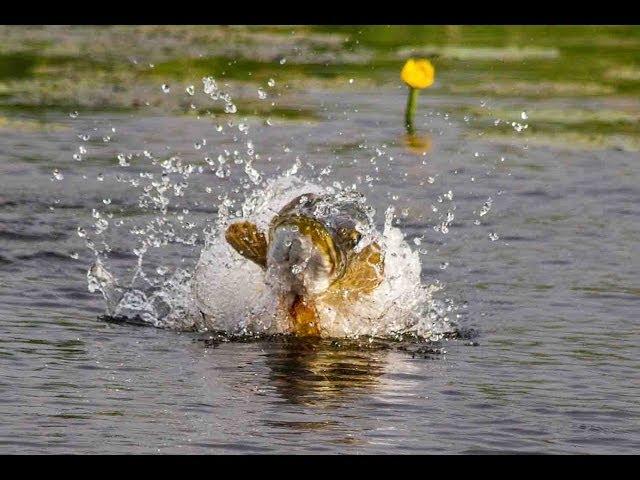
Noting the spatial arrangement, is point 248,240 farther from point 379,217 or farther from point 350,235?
point 379,217

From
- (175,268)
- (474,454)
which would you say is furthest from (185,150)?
(474,454)

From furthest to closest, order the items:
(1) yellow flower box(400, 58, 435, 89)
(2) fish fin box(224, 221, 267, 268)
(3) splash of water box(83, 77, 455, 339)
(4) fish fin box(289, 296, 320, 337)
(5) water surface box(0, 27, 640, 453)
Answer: (1) yellow flower box(400, 58, 435, 89)
(2) fish fin box(224, 221, 267, 268)
(3) splash of water box(83, 77, 455, 339)
(4) fish fin box(289, 296, 320, 337)
(5) water surface box(0, 27, 640, 453)

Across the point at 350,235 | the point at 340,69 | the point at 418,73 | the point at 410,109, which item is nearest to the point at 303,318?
the point at 350,235

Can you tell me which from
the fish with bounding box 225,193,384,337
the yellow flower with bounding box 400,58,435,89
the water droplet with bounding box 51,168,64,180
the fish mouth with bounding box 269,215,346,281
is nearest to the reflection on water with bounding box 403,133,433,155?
the yellow flower with bounding box 400,58,435,89

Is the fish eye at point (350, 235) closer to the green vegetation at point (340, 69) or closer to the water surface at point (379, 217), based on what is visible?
the water surface at point (379, 217)

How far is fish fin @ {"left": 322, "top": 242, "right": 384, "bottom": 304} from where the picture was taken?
26.2 feet

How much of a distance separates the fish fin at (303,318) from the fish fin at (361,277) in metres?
0.21

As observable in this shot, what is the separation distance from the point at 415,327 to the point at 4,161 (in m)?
5.26

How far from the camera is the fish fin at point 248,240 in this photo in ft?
26.7

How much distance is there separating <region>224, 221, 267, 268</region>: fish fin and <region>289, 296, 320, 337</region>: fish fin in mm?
451

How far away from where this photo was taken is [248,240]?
26.9 feet

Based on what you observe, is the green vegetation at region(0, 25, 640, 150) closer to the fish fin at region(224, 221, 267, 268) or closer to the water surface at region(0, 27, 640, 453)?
the water surface at region(0, 27, 640, 453)

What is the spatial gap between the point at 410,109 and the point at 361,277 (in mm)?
5150
